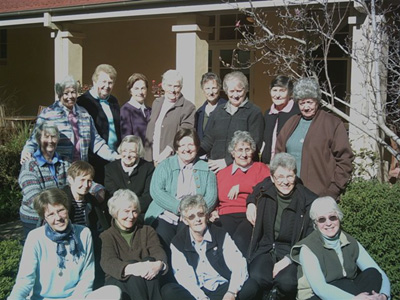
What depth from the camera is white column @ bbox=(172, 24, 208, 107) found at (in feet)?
33.0

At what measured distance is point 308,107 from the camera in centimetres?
542

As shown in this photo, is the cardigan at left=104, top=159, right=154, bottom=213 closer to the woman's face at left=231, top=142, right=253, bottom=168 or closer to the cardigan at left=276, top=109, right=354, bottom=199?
the woman's face at left=231, top=142, right=253, bottom=168

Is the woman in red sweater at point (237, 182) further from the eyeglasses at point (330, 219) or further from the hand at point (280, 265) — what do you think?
the eyeglasses at point (330, 219)

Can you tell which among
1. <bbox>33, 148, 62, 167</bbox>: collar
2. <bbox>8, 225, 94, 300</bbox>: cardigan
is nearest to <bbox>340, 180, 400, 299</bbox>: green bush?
<bbox>8, 225, 94, 300</bbox>: cardigan

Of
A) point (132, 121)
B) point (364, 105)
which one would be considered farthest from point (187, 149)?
point (364, 105)

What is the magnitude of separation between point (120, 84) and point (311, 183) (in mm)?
10455

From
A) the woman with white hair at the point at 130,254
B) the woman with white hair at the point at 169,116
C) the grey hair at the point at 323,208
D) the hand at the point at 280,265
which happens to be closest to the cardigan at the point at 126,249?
the woman with white hair at the point at 130,254

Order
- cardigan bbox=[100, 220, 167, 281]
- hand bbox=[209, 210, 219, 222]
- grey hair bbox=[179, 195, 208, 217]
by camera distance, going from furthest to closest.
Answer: hand bbox=[209, 210, 219, 222], grey hair bbox=[179, 195, 208, 217], cardigan bbox=[100, 220, 167, 281]

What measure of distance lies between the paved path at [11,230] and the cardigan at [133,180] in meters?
2.08

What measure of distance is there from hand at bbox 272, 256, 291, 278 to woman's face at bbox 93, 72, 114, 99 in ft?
8.85

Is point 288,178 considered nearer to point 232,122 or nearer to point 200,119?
point 232,122

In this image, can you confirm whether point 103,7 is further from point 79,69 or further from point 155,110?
point 155,110

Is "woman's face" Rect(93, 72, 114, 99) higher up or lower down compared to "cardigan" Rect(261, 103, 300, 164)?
higher up

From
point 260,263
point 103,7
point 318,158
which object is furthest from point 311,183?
point 103,7
